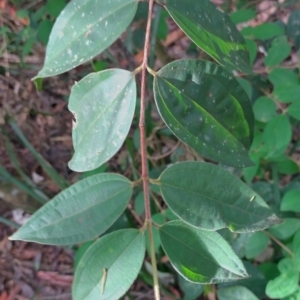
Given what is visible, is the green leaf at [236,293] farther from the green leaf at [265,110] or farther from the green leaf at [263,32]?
the green leaf at [263,32]

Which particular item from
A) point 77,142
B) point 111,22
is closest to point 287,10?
point 111,22

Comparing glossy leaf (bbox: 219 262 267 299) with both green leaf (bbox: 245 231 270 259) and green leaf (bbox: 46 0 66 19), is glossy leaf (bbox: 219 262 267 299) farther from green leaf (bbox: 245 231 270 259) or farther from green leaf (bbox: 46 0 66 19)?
green leaf (bbox: 46 0 66 19)

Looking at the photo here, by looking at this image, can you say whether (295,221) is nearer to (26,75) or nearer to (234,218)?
(234,218)

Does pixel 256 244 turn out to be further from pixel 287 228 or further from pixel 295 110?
pixel 295 110

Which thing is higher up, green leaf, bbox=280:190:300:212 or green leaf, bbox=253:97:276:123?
green leaf, bbox=253:97:276:123

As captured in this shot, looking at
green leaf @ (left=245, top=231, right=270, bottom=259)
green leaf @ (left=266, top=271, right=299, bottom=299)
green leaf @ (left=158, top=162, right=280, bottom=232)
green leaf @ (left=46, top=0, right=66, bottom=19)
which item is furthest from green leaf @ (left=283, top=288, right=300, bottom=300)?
green leaf @ (left=46, top=0, right=66, bottom=19)
